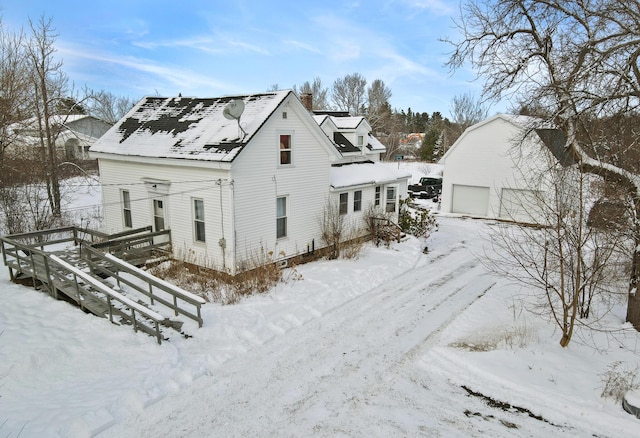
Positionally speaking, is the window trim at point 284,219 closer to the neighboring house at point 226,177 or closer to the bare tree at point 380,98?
the neighboring house at point 226,177

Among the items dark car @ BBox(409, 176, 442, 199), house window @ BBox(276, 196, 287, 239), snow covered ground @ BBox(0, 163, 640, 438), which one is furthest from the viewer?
dark car @ BBox(409, 176, 442, 199)

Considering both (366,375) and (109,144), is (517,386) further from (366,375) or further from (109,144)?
(109,144)

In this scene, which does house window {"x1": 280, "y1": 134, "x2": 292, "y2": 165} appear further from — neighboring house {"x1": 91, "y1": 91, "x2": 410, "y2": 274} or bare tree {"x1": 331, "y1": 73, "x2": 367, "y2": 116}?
bare tree {"x1": 331, "y1": 73, "x2": 367, "y2": 116}

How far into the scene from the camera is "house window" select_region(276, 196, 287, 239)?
1592 centimetres

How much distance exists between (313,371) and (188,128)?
11644 millimetres

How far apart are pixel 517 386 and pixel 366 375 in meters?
2.99

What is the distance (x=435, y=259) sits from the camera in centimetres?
1784

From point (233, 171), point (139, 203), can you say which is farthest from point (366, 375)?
point (139, 203)

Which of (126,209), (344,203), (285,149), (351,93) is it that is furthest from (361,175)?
(351,93)

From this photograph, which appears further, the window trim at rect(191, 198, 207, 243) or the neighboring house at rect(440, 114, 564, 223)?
the neighboring house at rect(440, 114, 564, 223)

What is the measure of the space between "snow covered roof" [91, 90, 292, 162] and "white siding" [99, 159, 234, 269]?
2.04 ft

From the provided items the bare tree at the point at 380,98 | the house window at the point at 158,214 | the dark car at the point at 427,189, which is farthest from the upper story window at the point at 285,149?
the bare tree at the point at 380,98

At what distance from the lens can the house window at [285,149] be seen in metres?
15.7

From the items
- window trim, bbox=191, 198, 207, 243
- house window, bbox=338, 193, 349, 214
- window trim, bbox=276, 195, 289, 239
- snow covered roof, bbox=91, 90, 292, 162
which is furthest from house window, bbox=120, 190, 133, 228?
house window, bbox=338, 193, 349, 214
